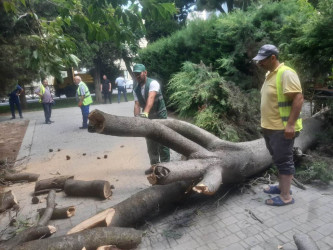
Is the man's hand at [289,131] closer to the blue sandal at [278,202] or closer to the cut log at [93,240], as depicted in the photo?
the blue sandal at [278,202]

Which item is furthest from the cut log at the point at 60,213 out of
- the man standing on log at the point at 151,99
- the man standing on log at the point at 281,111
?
the man standing on log at the point at 281,111

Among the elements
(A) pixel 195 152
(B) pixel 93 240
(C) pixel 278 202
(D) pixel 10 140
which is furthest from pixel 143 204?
(D) pixel 10 140

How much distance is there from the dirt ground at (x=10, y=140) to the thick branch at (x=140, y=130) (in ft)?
12.5

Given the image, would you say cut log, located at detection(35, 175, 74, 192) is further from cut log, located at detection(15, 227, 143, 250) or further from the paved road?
cut log, located at detection(15, 227, 143, 250)

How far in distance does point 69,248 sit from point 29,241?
16.9 inches

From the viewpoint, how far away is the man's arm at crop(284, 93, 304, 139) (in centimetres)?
336

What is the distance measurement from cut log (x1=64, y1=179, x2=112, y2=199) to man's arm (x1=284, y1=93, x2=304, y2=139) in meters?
2.71

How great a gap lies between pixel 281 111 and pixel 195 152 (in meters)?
1.18

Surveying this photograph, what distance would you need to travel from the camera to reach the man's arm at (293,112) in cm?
336

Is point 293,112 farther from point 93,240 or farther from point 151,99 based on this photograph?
point 93,240

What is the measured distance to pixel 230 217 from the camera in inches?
143

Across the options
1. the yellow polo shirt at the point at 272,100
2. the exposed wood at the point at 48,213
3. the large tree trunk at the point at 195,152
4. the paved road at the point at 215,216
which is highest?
the yellow polo shirt at the point at 272,100

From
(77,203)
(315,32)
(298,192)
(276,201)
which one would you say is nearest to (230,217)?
Answer: (276,201)

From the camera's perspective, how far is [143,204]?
11.6 ft
